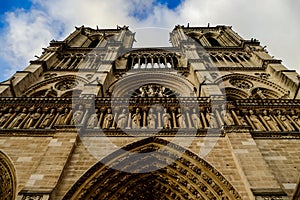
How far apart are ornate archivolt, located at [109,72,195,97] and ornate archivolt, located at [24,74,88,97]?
1870mm

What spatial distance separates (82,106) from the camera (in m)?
9.75

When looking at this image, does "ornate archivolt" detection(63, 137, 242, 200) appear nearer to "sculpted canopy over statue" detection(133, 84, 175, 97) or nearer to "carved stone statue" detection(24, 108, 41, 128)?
"carved stone statue" detection(24, 108, 41, 128)

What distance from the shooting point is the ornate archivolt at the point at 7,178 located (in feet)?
22.6

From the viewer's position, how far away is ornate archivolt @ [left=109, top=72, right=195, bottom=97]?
14.6 metres

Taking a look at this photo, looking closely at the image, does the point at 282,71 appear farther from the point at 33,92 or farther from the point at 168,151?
the point at 33,92

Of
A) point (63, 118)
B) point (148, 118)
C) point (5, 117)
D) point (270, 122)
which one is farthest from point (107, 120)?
point (270, 122)

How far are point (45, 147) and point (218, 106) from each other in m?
5.66

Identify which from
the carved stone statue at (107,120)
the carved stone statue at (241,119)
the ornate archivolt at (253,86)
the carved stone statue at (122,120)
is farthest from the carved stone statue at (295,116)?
the carved stone statue at (107,120)

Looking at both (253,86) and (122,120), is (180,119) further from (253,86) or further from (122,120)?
(253,86)

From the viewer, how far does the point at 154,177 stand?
7758 mm

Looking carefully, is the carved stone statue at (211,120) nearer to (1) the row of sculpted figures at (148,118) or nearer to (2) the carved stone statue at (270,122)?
(1) the row of sculpted figures at (148,118)

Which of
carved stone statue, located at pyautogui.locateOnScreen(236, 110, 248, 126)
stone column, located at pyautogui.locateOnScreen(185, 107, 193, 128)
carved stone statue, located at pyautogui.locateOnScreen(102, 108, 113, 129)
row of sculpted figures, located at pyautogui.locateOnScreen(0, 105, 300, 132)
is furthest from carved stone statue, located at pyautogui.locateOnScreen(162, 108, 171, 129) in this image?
carved stone statue, located at pyautogui.locateOnScreen(236, 110, 248, 126)

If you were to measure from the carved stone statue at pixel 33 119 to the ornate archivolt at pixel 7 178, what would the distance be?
1444mm

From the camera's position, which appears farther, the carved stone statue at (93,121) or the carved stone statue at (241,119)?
the carved stone statue at (241,119)
